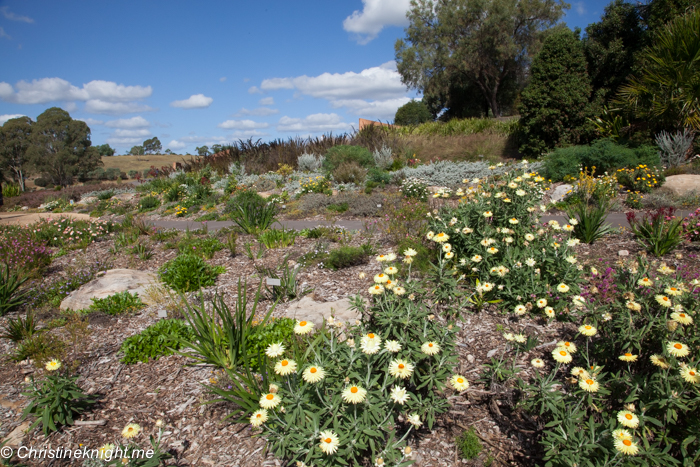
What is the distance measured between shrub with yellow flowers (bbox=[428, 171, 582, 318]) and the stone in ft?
19.4

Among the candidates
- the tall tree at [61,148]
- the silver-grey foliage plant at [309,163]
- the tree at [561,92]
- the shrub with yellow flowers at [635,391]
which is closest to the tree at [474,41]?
the tree at [561,92]

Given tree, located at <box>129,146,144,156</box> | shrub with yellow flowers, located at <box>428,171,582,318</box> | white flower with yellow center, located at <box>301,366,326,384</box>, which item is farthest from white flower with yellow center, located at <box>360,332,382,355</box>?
tree, located at <box>129,146,144,156</box>

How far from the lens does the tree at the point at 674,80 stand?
9.21 metres

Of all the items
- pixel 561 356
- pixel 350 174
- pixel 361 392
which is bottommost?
pixel 561 356

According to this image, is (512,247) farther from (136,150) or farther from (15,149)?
(136,150)

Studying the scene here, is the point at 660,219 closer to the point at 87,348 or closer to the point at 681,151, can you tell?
the point at 87,348

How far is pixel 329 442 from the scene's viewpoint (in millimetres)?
1498

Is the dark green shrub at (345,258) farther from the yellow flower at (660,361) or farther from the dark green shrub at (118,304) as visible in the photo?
the yellow flower at (660,361)

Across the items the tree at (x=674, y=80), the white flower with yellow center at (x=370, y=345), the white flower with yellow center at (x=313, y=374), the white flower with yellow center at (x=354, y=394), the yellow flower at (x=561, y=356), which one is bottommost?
the yellow flower at (x=561, y=356)

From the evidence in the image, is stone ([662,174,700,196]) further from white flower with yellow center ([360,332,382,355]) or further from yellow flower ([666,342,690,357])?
white flower with yellow center ([360,332,382,355])

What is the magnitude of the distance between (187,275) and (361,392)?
3336 millimetres

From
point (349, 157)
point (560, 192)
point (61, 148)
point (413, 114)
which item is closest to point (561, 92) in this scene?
point (560, 192)

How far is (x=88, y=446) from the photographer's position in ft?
7.27

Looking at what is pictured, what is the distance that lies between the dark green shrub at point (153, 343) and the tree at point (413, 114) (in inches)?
1117
